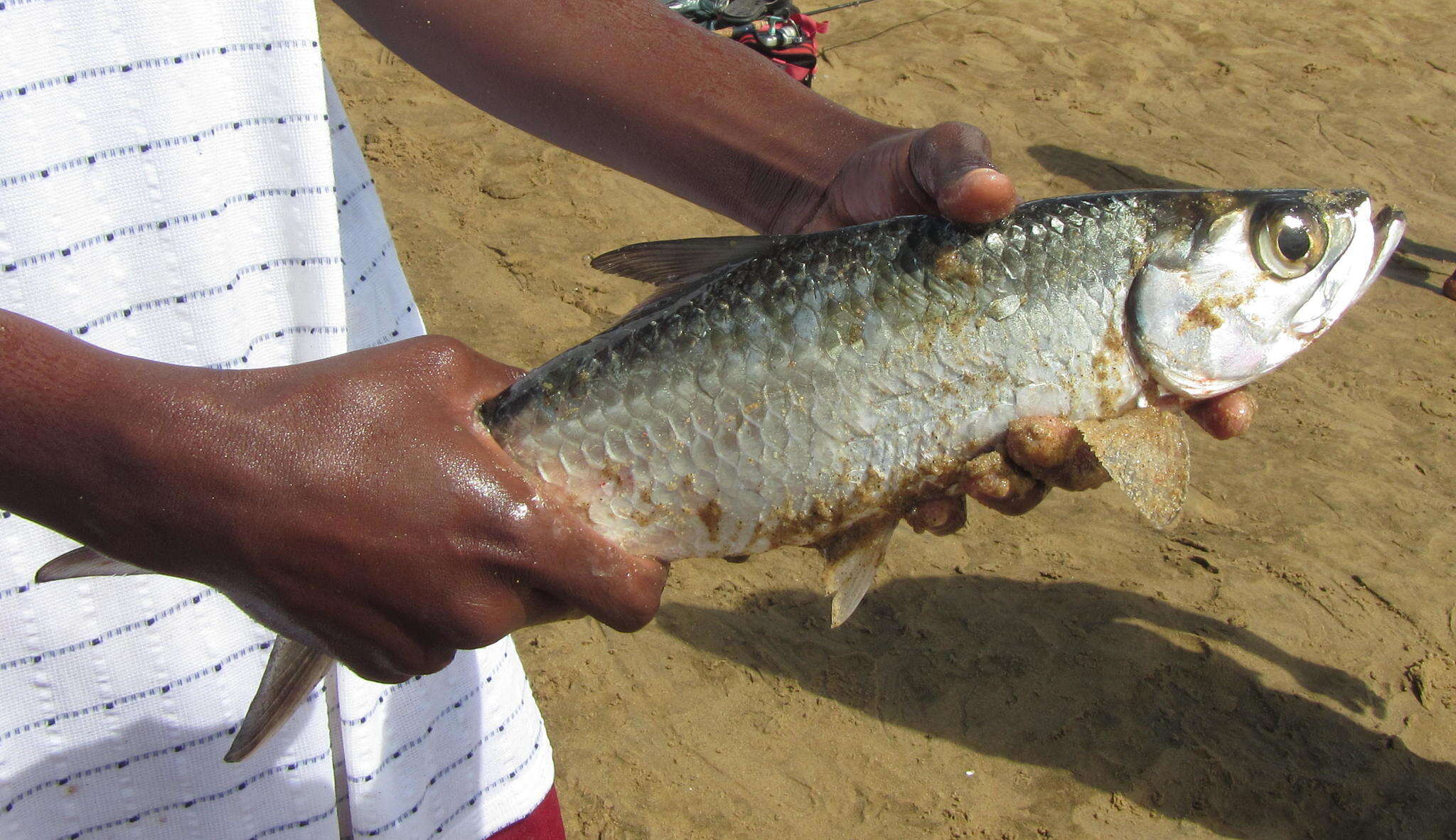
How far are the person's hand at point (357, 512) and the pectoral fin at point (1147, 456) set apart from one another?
888 millimetres

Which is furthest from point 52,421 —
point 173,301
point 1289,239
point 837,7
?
point 837,7

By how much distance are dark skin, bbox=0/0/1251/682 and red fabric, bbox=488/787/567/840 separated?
80 cm

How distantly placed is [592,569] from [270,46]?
38.6 inches

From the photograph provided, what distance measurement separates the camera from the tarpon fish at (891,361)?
1836mm

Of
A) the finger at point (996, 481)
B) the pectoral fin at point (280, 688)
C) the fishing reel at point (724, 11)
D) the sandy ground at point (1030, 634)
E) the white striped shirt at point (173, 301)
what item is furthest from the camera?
the fishing reel at point (724, 11)

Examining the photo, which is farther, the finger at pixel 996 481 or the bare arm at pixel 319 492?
the finger at pixel 996 481

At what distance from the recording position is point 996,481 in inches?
76.9

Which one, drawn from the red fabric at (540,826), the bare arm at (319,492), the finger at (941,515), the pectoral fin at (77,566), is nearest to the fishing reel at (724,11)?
the finger at (941,515)

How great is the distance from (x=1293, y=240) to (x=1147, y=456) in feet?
1.61

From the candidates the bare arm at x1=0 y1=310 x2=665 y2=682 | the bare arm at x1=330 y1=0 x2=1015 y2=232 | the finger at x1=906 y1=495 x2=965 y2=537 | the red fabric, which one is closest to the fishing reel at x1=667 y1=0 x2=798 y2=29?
the bare arm at x1=330 y1=0 x2=1015 y2=232

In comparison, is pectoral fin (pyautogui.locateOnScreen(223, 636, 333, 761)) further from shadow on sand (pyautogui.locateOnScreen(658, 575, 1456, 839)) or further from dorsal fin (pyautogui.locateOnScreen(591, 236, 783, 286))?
shadow on sand (pyautogui.locateOnScreen(658, 575, 1456, 839))

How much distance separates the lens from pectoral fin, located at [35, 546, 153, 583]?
151 centimetres

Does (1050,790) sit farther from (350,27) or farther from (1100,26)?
(1100,26)

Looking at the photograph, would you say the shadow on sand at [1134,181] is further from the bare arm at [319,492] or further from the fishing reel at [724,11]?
the bare arm at [319,492]
